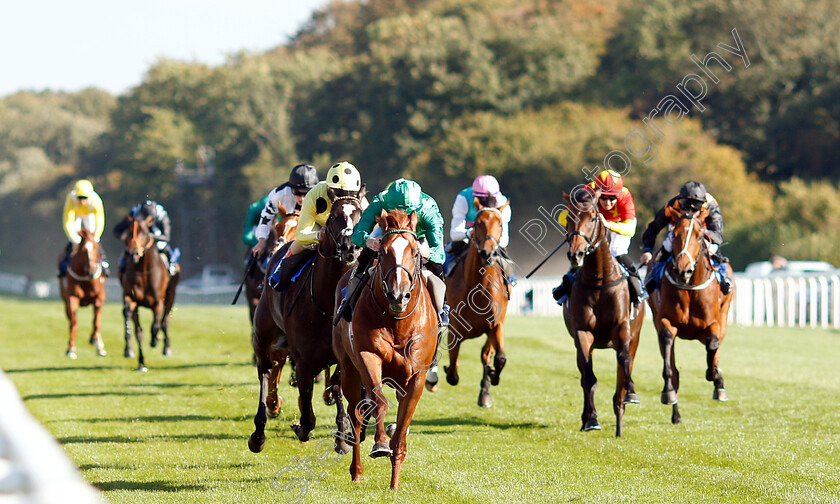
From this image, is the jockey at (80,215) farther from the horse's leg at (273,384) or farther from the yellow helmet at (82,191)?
the horse's leg at (273,384)

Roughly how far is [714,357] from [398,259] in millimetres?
5118

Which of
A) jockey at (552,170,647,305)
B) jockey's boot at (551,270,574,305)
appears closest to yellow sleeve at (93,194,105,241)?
jockey's boot at (551,270,574,305)

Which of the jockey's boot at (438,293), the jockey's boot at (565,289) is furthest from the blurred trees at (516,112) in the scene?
the jockey's boot at (438,293)

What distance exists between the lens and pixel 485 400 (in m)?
10.8

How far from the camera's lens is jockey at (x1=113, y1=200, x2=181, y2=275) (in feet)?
48.4

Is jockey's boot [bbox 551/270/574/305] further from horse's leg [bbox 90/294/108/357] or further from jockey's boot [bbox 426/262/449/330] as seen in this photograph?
horse's leg [bbox 90/294/108/357]

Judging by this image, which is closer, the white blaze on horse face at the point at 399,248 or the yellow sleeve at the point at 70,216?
the white blaze on horse face at the point at 399,248

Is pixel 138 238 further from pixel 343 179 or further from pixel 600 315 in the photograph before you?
pixel 600 315

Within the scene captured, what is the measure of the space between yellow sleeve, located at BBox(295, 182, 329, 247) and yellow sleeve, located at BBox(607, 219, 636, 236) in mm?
2645

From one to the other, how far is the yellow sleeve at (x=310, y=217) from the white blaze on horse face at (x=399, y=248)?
63.0 inches

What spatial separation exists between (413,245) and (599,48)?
4246 cm

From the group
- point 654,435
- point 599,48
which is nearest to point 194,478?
point 654,435

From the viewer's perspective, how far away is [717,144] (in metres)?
40.3

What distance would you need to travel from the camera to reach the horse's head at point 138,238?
14578mm
